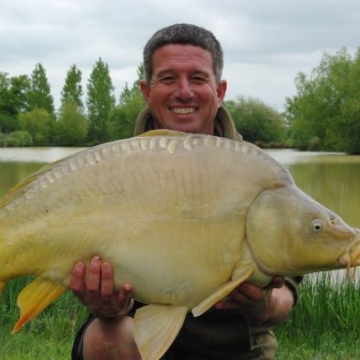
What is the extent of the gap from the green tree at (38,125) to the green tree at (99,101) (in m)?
2.86

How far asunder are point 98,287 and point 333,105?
32.2 m

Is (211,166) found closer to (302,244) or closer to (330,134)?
(302,244)

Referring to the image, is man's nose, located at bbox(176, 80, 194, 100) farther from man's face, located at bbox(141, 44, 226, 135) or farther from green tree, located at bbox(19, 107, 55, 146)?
green tree, located at bbox(19, 107, 55, 146)

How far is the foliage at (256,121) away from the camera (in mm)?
41781

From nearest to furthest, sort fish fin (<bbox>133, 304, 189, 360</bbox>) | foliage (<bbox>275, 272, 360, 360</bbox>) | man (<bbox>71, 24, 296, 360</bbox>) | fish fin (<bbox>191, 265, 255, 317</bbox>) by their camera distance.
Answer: fish fin (<bbox>191, 265, 255, 317</bbox>)
fish fin (<bbox>133, 304, 189, 360</bbox>)
man (<bbox>71, 24, 296, 360</bbox>)
foliage (<bbox>275, 272, 360, 360</bbox>)

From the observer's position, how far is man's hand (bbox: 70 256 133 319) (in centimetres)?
173

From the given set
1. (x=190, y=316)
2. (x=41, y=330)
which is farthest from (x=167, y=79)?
(x=41, y=330)

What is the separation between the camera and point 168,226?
65.5 inches

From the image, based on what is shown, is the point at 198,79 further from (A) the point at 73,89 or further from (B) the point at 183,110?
(A) the point at 73,89

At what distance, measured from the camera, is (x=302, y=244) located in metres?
1.65

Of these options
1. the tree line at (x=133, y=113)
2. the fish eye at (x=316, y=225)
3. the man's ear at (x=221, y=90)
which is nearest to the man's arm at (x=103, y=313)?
the fish eye at (x=316, y=225)

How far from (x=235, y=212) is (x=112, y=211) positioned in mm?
311

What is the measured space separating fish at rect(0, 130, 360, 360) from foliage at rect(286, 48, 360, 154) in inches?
1188

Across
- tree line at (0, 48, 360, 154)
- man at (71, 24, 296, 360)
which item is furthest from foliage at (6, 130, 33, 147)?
man at (71, 24, 296, 360)
